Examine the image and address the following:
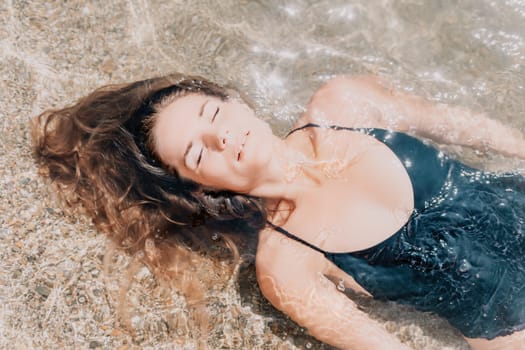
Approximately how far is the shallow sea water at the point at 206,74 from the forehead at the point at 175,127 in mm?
901

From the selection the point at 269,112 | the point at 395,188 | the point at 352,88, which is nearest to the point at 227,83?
the point at 269,112

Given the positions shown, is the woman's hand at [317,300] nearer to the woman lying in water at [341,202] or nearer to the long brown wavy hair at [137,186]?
the woman lying in water at [341,202]

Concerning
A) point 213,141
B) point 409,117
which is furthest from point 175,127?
point 409,117

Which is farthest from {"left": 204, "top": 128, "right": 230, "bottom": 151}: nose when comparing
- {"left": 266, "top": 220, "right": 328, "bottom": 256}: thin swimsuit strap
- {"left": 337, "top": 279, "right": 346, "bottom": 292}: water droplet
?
{"left": 337, "top": 279, "right": 346, "bottom": 292}: water droplet

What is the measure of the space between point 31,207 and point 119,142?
0.76 meters

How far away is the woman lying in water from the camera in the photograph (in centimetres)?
284

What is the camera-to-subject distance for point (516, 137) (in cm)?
334

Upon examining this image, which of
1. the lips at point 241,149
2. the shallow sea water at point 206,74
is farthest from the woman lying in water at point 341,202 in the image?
the shallow sea water at point 206,74

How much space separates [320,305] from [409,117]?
1.25m

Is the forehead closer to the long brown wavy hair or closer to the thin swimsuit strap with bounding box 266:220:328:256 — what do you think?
the long brown wavy hair

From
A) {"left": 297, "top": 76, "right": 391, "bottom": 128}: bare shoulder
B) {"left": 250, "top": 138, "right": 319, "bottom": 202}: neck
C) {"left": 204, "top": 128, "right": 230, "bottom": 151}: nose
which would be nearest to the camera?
{"left": 204, "top": 128, "right": 230, "bottom": 151}: nose

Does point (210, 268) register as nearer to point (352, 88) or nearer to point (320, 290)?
point (320, 290)

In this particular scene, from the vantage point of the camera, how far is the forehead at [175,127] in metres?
2.81

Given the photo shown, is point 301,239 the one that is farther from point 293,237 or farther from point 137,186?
point 137,186
